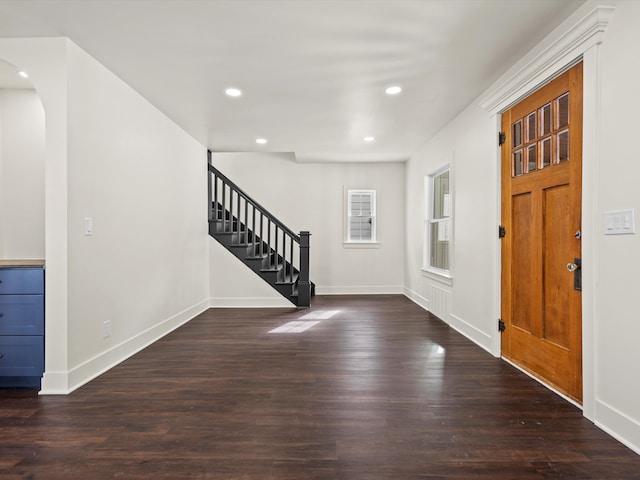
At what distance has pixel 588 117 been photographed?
2.16m

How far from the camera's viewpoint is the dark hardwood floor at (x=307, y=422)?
1.72 metres

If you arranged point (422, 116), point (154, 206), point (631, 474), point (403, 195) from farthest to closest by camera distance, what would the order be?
point (403, 195) < point (422, 116) < point (154, 206) < point (631, 474)

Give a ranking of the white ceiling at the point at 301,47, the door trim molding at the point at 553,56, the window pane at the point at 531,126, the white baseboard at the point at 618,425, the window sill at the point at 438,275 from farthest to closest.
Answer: the window sill at the point at 438,275 → the window pane at the point at 531,126 → the white ceiling at the point at 301,47 → the door trim molding at the point at 553,56 → the white baseboard at the point at 618,425

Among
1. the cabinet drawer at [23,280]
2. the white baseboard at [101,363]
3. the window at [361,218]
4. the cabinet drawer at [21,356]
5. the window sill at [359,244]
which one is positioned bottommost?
the white baseboard at [101,363]

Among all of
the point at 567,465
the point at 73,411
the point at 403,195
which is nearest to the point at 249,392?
the point at 73,411

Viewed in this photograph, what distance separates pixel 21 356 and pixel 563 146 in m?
4.20

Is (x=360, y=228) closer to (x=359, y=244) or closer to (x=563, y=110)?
(x=359, y=244)

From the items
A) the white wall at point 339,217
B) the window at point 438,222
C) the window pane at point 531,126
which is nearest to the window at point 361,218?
the white wall at point 339,217

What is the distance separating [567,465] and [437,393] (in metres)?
0.89

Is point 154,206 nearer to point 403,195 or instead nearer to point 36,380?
point 36,380

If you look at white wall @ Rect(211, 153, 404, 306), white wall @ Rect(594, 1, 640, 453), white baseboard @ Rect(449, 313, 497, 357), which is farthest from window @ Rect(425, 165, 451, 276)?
white wall @ Rect(594, 1, 640, 453)

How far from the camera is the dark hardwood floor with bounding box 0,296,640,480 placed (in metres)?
1.72

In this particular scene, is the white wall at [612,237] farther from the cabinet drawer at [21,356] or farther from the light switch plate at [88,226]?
the cabinet drawer at [21,356]

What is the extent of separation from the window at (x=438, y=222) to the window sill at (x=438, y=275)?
2 cm
